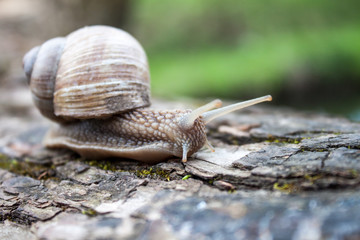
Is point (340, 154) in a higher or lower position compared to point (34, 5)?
lower

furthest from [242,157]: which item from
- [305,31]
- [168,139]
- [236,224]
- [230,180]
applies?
[305,31]

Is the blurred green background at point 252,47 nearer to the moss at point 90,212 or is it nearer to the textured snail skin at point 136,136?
the textured snail skin at point 136,136

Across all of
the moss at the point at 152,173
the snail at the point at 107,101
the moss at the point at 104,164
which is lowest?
the moss at the point at 104,164

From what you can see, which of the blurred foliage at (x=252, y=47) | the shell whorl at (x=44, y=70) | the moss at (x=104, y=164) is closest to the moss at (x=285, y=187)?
the moss at (x=104, y=164)

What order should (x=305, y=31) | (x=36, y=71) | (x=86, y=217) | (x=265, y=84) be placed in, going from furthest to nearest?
1. (x=305, y=31)
2. (x=265, y=84)
3. (x=36, y=71)
4. (x=86, y=217)

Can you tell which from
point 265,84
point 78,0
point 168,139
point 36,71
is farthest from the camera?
point 78,0

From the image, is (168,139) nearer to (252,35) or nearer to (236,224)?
(236,224)
